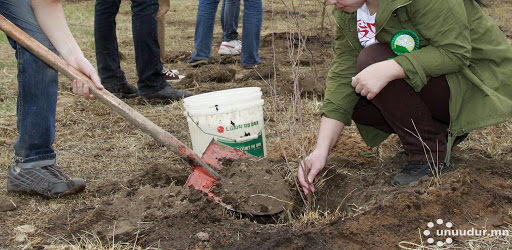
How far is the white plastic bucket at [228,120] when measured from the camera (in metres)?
2.84

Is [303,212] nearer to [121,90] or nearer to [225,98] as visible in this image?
[225,98]

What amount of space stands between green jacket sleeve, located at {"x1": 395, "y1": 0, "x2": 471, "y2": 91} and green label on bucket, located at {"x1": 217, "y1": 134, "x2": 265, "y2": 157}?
95 cm

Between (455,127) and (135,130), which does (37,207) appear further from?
(455,127)

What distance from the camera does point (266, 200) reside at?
238 cm

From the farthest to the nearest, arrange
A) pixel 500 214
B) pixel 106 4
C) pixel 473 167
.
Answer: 1. pixel 106 4
2. pixel 473 167
3. pixel 500 214

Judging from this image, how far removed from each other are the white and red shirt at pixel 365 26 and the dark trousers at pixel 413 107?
9 centimetres

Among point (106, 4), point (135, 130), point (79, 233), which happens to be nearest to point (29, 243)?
point (79, 233)

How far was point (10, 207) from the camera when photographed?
251cm

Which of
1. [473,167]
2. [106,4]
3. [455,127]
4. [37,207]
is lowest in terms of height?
[37,207]

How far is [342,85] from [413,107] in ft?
1.23

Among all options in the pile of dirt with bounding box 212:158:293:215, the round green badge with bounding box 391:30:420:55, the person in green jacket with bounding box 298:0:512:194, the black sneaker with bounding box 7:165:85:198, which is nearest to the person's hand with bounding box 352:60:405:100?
the person in green jacket with bounding box 298:0:512:194

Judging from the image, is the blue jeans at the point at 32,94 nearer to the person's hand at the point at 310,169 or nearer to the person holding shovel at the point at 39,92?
the person holding shovel at the point at 39,92

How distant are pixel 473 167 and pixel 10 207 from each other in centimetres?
210

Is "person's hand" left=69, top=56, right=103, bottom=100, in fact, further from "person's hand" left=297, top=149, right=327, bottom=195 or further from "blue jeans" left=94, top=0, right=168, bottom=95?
"blue jeans" left=94, top=0, right=168, bottom=95
